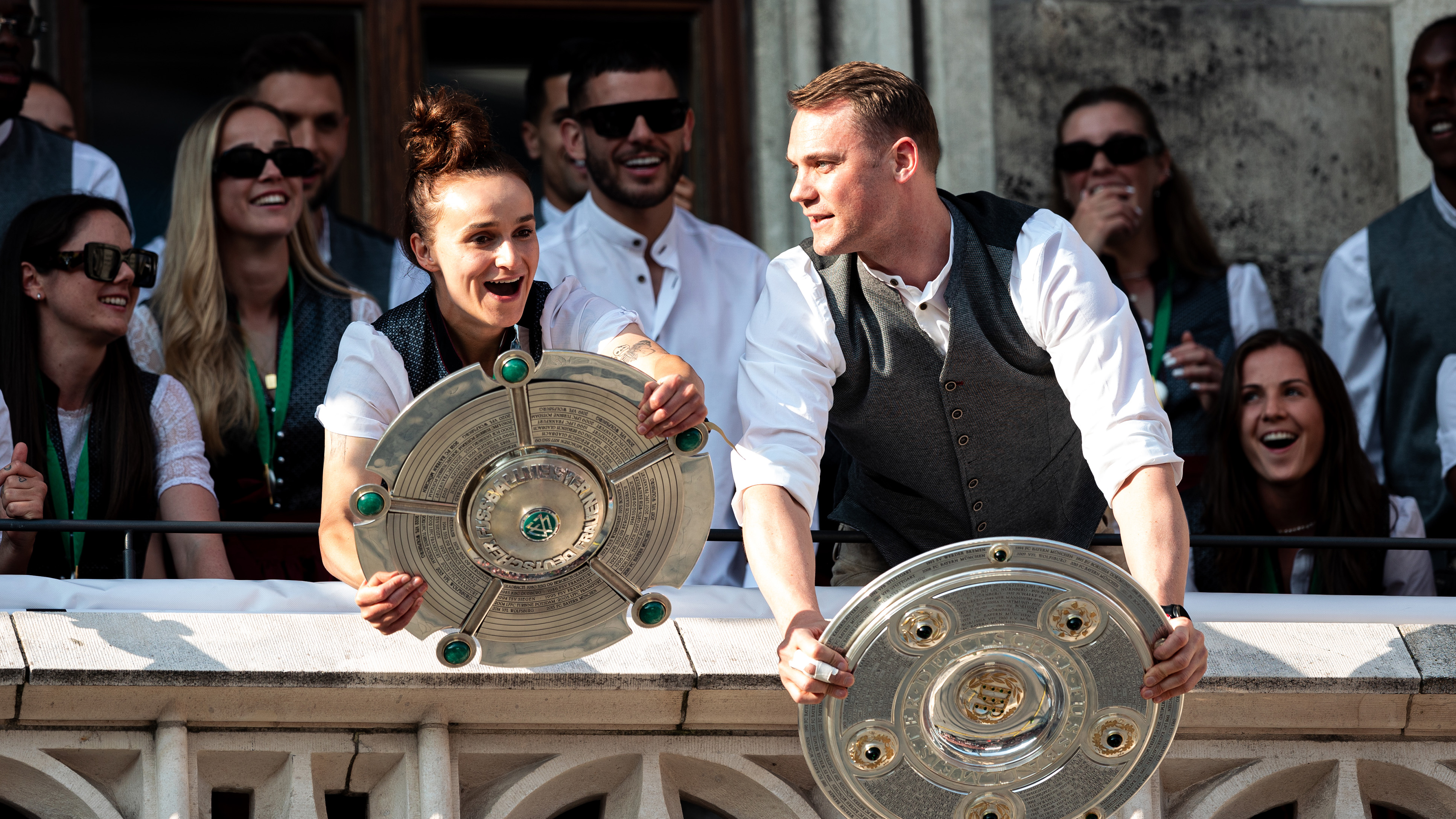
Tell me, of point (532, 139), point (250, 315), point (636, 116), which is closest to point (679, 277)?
point (636, 116)

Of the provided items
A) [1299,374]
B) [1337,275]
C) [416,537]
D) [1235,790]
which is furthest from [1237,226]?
[416,537]

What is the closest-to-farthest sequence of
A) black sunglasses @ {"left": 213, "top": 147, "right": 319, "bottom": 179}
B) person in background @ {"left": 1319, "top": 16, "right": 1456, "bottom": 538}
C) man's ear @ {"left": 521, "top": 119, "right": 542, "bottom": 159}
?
black sunglasses @ {"left": 213, "top": 147, "right": 319, "bottom": 179}
person in background @ {"left": 1319, "top": 16, "right": 1456, "bottom": 538}
man's ear @ {"left": 521, "top": 119, "right": 542, "bottom": 159}

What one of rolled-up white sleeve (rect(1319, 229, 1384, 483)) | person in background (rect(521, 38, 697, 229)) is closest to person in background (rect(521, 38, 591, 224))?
person in background (rect(521, 38, 697, 229))

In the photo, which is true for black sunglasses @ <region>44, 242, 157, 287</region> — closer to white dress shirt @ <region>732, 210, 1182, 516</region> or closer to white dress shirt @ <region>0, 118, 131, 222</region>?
white dress shirt @ <region>0, 118, 131, 222</region>

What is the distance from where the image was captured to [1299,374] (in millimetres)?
4801

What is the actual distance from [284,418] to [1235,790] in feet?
7.37

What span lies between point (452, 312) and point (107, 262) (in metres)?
1.16

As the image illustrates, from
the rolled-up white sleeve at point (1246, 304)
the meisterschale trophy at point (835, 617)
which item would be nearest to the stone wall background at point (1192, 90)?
the rolled-up white sleeve at point (1246, 304)

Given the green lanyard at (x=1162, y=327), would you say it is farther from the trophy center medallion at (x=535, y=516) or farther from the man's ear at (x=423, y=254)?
the trophy center medallion at (x=535, y=516)

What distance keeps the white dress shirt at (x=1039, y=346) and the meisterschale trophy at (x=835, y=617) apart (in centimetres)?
37

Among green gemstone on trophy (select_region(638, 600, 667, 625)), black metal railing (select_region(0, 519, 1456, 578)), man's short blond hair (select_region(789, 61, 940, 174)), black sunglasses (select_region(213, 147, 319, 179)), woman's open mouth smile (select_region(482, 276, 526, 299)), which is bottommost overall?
green gemstone on trophy (select_region(638, 600, 667, 625))

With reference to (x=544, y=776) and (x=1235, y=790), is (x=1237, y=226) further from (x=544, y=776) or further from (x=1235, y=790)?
(x=544, y=776)

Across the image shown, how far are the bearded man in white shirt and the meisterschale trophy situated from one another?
1.79 metres

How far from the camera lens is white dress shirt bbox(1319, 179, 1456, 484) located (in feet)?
17.3
